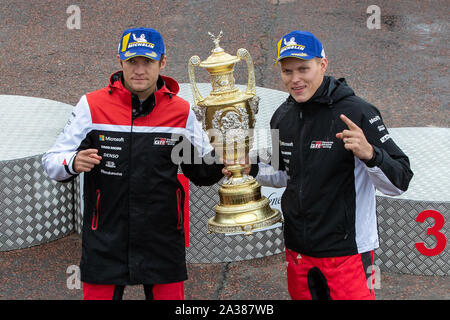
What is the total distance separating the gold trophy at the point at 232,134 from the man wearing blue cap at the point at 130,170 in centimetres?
24

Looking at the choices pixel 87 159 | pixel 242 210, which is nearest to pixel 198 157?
pixel 242 210

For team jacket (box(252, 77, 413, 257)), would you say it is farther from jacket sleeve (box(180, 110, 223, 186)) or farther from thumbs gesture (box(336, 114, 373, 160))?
jacket sleeve (box(180, 110, 223, 186))

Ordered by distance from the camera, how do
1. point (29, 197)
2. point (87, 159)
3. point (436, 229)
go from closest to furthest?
point (87, 159) < point (436, 229) < point (29, 197)

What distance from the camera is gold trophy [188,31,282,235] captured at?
4180mm

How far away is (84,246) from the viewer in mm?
4023

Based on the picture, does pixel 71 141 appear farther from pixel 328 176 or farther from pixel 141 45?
pixel 328 176

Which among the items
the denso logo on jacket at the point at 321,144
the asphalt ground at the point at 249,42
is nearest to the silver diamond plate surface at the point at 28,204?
the asphalt ground at the point at 249,42

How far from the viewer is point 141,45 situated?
3.85m

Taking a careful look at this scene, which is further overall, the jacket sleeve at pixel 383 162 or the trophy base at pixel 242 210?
the trophy base at pixel 242 210

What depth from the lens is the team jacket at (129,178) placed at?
12.7ft

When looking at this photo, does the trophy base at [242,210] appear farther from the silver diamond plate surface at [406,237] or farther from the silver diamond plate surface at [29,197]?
the silver diamond plate surface at [29,197]

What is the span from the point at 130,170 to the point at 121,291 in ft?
2.14

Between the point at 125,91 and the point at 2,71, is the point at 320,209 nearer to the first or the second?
the point at 125,91

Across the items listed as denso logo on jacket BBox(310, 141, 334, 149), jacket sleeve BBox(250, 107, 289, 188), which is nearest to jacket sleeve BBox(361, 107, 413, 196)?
denso logo on jacket BBox(310, 141, 334, 149)
